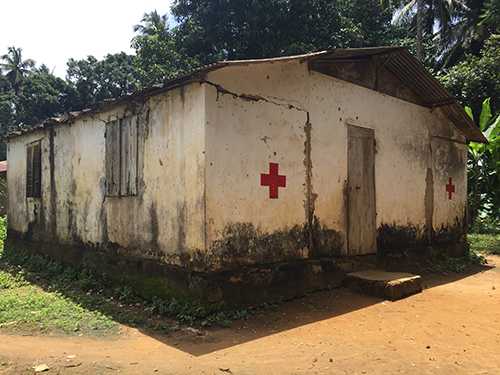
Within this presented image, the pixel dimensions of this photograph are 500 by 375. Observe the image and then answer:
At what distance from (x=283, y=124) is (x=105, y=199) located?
3.06m

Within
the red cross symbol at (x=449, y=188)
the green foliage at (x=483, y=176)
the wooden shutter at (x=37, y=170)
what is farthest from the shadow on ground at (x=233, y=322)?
the green foliage at (x=483, y=176)

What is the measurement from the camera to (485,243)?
12562mm

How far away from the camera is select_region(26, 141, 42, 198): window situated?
942cm

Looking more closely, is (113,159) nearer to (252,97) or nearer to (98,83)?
(252,97)

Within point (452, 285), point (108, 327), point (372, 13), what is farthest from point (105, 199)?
point (372, 13)

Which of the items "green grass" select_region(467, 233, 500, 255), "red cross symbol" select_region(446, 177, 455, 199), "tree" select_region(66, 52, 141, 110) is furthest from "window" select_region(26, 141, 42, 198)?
"tree" select_region(66, 52, 141, 110)

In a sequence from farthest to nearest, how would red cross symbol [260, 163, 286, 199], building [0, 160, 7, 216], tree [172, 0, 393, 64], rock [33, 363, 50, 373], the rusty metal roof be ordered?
tree [172, 0, 393, 64], building [0, 160, 7, 216], red cross symbol [260, 163, 286, 199], the rusty metal roof, rock [33, 363, 50, 373]

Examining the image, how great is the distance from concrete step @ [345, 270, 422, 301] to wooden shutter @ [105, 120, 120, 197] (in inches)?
146

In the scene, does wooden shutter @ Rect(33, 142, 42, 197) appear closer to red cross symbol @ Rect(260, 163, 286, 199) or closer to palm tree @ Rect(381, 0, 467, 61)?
red cross symbol @ Rect(260, 163, 286, 199)

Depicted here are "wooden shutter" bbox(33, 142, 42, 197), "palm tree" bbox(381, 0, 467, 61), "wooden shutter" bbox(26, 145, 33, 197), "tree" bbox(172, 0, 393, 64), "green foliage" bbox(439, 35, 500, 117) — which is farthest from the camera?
"palm tree" bbox(381, 0, 467, 61)

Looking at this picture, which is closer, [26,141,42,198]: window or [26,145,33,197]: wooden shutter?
[26,141,42,198]: window

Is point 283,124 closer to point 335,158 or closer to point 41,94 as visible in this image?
point 335,158

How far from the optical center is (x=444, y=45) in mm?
22531

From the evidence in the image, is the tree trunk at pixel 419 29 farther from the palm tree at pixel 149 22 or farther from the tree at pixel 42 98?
the tree at pixel 42 98
